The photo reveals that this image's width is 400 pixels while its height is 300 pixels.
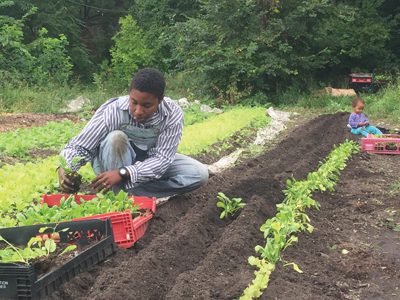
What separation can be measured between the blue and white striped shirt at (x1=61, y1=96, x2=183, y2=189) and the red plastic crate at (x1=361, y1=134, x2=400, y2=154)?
Result: 5.69 m

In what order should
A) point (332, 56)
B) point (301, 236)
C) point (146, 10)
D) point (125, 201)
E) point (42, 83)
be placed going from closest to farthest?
point (125, 201), point (301, 236), point (42, 83), point (332, 56), point (146, 10)

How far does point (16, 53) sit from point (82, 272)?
21131mm

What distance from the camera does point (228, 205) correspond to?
555cm

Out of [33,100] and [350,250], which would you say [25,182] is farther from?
[33,100]

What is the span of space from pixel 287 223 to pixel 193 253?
0.80m

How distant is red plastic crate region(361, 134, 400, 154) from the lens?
9992 millimetres

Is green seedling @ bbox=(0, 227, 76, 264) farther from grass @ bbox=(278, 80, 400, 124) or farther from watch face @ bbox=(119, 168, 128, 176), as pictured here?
grass @ bbox=(278, 80, 400, 124)

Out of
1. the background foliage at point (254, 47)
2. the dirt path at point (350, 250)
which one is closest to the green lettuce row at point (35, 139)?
the dirt path at point (350, 250)

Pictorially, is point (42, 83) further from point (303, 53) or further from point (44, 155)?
point (44, 155)

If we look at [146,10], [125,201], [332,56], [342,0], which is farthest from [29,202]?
[146,10]

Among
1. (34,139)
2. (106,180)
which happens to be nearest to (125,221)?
(106,180)

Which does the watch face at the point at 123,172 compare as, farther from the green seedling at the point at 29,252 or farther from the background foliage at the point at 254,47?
the background foliage at the point at 254,47

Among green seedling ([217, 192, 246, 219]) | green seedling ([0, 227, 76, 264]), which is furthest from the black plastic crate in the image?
green seedling ([217, 192, 246, 219])

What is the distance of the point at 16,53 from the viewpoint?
2327 centimetres
